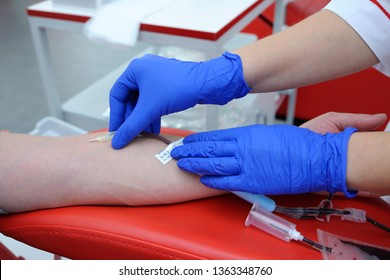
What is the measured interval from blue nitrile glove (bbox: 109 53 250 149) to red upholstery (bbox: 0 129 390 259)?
7.2 inches

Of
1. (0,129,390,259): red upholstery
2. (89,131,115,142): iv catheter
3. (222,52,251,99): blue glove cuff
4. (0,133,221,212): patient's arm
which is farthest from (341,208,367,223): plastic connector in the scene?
(89,131,115,142): iv catheter

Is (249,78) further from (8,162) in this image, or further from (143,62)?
(8,162)

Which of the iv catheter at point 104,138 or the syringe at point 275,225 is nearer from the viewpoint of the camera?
the syringe at point 275,225

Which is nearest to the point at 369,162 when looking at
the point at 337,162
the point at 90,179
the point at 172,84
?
the point at 337,162

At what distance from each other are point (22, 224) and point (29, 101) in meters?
1.91

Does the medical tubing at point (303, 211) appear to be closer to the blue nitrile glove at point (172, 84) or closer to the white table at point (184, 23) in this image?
the blue nitrile glove at point (172, 84)

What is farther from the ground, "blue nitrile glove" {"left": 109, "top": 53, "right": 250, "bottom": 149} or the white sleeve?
the white sleeve

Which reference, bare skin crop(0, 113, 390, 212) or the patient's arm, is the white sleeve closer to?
bare skin crop(0, 113, 390, 212)

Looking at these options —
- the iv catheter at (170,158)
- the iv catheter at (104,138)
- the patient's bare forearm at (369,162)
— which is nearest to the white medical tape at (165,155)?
the iv catheter at (170,158)

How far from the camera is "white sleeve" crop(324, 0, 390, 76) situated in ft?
2.67

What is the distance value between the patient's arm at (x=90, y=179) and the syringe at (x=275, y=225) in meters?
0.11

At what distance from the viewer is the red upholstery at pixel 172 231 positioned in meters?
0.61

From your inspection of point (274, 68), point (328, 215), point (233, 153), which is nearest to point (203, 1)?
point (274, 68)

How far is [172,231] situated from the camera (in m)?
0.63
